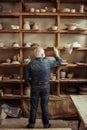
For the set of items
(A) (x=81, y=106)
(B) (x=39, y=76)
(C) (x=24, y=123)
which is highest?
(B) (x=39, y=76)

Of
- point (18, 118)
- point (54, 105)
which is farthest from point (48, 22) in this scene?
point (18, 118)

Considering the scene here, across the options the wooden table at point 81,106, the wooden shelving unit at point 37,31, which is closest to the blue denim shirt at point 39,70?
the wooden table at point 81,106

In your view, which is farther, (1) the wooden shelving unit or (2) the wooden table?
(1) the wooden shelving unit

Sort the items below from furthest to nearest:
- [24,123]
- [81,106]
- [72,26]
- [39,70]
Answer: [72,26] → [24,123] → [39,70] → [81,106]

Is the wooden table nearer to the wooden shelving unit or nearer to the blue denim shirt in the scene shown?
the blue denim shirt

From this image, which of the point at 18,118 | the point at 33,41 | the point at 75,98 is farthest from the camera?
the point at 33,41

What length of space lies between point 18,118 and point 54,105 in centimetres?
78

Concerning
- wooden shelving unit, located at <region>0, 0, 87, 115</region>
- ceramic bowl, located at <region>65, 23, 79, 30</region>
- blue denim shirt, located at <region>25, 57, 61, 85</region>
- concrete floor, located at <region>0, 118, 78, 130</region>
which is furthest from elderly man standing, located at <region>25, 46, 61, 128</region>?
ceramic bowl, located at <region>65, 23, 79, 30</region>

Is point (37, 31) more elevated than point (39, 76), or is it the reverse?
point (37, 31)

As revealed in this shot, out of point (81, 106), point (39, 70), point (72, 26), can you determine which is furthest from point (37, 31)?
point (81, 106)

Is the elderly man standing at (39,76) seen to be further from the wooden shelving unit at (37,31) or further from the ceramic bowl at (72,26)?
the ceramic bowl at (72,26)

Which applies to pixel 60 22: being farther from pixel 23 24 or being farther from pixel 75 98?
pixel 75 98

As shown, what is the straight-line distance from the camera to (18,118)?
529cm

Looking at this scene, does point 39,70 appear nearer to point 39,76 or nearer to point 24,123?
point 39,76
